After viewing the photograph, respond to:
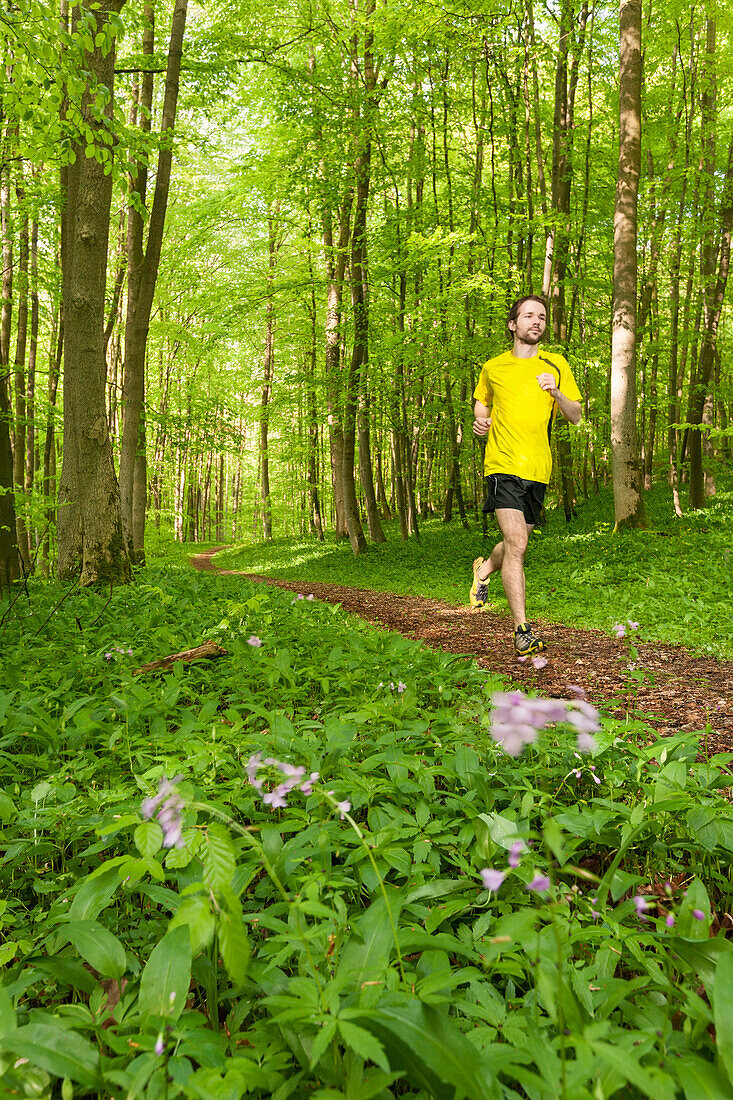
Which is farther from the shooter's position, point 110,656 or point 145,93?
point 145,93

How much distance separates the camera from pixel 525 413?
4871mm

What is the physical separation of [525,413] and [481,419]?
380 mm

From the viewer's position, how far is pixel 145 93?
11703mm

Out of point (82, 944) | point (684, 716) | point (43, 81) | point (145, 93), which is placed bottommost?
point (684, 716)

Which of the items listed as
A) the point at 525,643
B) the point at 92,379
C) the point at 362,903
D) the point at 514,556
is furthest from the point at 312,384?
the point at 362,903

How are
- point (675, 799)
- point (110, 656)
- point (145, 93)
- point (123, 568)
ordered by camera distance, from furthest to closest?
point (145, 93) → point (123, 568) → point (110, 656) → point (675, 799)

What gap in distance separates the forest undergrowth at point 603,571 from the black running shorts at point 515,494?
182cm

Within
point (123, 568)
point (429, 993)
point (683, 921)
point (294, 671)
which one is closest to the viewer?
point (429, 993)

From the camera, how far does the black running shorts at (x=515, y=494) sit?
4898 millimetres

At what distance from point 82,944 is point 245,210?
19.0 metres

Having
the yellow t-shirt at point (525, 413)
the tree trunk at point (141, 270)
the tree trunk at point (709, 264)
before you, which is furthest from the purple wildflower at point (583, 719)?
the tree trunk at point (709, 264)

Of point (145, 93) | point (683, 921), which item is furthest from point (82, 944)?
point (145, 93)

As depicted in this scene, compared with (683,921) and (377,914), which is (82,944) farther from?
(683,921)

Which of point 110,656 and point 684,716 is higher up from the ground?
point 110,656
